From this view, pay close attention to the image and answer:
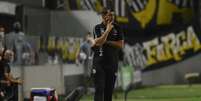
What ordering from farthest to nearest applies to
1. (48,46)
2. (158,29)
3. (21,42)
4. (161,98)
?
(158,29) → (48,46) → (21,42) → (161,98)

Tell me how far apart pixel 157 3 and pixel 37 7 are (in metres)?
4.96

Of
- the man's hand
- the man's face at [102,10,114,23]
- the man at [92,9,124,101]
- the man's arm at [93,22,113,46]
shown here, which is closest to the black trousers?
the man at [92,9,124,101]

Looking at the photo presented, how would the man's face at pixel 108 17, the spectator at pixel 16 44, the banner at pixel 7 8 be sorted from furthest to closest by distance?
the banner at pixel 7 8 < the spectator at pixel 16 44 < the man's face at pixel 108 17

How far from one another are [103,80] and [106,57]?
41 cm

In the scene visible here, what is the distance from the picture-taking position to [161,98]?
21891mm

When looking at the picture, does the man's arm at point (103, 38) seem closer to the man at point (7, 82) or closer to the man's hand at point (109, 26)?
the man's hand at point (109, 26)

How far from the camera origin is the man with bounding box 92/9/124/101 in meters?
13.8

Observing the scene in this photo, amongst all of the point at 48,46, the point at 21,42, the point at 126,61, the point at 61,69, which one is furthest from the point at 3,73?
the point at 126,61

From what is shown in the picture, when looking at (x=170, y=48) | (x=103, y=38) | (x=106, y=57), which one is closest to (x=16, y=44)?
(x=170, y=48)

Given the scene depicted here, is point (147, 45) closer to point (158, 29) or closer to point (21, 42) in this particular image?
point (158, 29)

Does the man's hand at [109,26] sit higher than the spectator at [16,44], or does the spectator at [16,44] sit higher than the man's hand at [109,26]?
the spectator at [16,44]

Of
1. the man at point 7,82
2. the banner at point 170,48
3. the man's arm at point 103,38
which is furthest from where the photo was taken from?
the banner at point 170,48

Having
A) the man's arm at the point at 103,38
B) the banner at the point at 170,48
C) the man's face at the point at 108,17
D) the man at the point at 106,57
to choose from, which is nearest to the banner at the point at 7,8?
the banner at the point at 170,48

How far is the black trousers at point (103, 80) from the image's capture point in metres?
13.8
